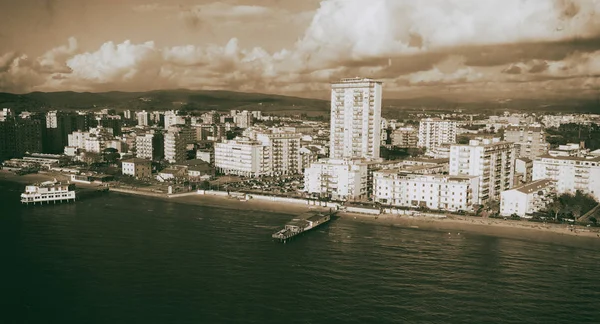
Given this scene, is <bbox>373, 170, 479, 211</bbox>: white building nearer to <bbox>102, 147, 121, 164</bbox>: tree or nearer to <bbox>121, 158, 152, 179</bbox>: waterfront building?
<bbox>121, 158, 152, 179</bbox>: waterfront building

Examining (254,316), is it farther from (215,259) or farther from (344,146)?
(344,146)

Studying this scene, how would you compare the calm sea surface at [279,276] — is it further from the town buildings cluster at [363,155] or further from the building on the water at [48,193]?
the building on the water at [48,193]

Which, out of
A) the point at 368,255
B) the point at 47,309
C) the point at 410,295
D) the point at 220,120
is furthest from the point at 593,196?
the point at 220,120

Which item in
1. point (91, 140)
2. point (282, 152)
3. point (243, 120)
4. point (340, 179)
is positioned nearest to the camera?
point (340, 179)

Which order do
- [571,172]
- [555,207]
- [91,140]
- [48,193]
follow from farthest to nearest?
[91,140], [48,193], [571,172], [555,207]

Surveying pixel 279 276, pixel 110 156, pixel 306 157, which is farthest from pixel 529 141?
pixel 110 156

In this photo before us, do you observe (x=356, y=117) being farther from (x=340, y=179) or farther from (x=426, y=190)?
(x=426, y=190)
